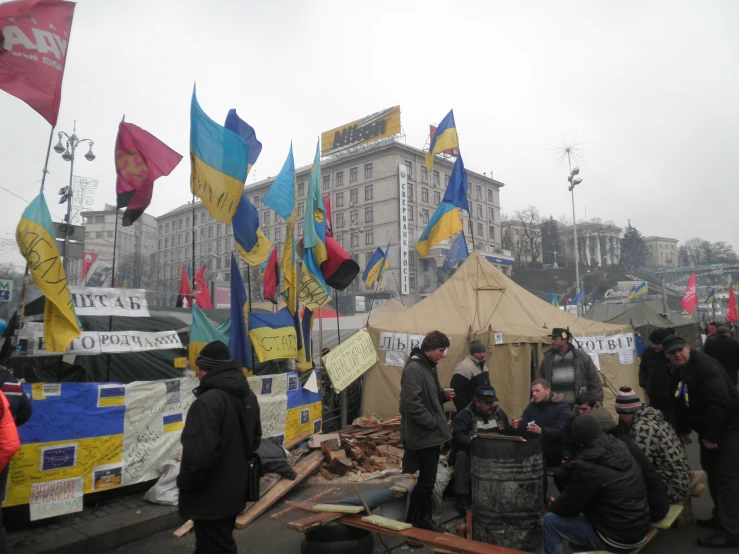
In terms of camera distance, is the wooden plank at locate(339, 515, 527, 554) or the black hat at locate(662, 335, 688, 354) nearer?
the wooden plank at locate(339, 515, 527, 554)

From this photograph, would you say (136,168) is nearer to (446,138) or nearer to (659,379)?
(446,138)

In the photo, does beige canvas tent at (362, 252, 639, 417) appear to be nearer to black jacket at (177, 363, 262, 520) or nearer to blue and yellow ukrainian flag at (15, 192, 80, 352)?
blue and yellow ukrainian flag at (15, 192, 80, 352)

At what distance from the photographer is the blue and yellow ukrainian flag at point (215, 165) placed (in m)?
6.82

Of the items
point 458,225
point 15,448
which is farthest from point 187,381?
point 458,225

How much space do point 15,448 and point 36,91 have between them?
384 centimetres

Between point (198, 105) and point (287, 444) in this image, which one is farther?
point (287, 444)

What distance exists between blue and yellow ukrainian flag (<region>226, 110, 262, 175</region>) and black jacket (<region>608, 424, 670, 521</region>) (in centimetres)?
633

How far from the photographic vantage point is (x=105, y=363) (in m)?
8.24

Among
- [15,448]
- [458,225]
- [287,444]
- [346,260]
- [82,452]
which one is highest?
[458,225]

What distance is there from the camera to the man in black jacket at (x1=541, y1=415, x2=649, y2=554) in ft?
12.3

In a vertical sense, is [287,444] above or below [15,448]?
below

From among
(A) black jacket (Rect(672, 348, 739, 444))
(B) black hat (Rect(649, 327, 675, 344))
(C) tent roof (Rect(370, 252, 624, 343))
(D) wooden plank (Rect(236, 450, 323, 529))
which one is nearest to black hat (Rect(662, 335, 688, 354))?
(A) black jacket (Rect(672, 348, 739, 444))

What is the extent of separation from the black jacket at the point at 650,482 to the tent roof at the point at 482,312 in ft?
20.8

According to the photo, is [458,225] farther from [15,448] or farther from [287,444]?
[15,448]
